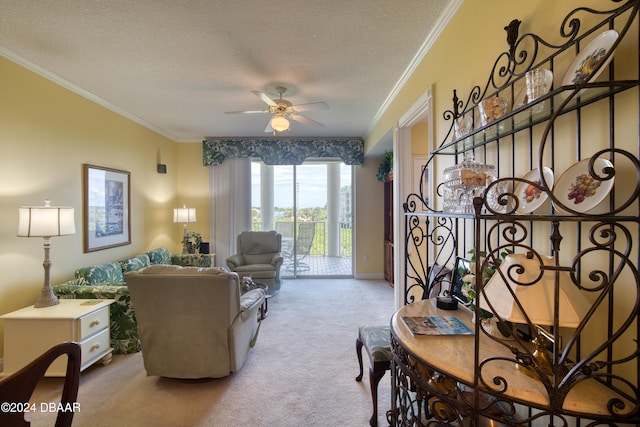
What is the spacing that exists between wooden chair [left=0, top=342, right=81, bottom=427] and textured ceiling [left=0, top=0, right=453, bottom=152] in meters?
2.01

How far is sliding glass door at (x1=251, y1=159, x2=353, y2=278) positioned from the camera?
5.69 m

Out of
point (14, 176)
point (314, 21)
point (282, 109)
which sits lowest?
point (14, 176)

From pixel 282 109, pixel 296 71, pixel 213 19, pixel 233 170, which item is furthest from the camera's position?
pixel 233 170

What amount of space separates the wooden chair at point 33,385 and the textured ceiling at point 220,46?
2.01 m

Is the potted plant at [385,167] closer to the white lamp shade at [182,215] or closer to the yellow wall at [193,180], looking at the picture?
the yellow wall at [193,180]

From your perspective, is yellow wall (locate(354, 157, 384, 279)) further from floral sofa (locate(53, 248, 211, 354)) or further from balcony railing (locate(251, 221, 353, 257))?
floral sofa (locate(53, 248, 211, 354))

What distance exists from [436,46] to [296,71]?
126cm

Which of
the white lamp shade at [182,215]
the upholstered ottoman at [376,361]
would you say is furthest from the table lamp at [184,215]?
the upholstered ottoman at [376,361]

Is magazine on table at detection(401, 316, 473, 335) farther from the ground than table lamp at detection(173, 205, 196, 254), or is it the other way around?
table lamp at detection(173, 205, 196, 254)

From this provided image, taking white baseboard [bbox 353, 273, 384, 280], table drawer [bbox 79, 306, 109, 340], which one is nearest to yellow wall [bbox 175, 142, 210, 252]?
white baseboard [bbox 353, 273, 384, 280]

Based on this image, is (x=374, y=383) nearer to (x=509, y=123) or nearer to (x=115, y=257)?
(x=509, y=123)

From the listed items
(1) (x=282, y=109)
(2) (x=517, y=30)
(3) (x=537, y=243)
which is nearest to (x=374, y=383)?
(3) (x=537, y=243)

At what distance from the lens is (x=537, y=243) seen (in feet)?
3.75

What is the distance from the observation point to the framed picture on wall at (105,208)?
330 centimetres
